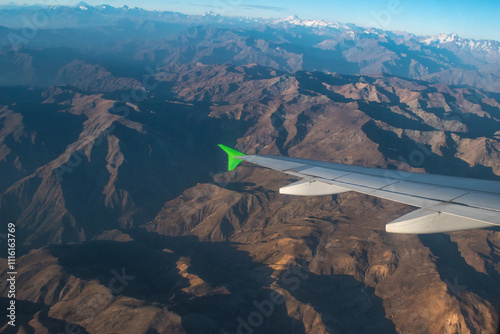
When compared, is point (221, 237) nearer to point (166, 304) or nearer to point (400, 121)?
point (166, 304)

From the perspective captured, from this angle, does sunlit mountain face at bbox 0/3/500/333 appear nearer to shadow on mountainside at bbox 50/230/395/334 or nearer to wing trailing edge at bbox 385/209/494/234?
shadow on mountainside at bbox 50/230/395/334

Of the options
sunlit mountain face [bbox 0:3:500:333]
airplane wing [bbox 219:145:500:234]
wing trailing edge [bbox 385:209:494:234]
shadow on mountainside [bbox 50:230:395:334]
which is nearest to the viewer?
wing trailing edge [bbox 385:209:494:234]

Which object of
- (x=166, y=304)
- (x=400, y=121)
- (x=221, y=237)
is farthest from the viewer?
(x=400, y=121)

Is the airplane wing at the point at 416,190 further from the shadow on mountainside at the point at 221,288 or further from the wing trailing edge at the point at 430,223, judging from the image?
the shadow on mountainside at the point at 221,288

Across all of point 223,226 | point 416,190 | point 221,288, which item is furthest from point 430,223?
point 223,226

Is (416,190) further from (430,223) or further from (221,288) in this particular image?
(221,288)

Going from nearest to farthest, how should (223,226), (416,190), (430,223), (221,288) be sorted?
(430,223)
(416,190)
(221,288)
(223,226)

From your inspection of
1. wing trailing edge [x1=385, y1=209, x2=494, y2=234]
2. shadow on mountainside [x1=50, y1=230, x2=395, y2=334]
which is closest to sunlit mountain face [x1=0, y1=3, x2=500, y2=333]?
shadow on mountainside [x1=50, y1=230, x2=395, y2=334]

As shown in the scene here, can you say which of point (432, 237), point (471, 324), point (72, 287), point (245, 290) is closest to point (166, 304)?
point (245, 290)
